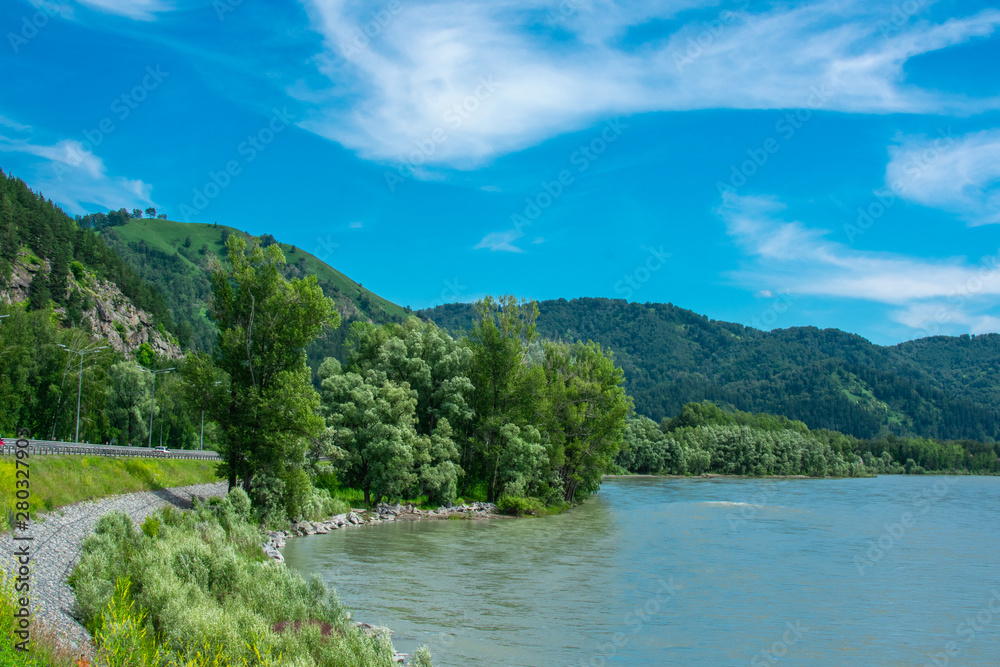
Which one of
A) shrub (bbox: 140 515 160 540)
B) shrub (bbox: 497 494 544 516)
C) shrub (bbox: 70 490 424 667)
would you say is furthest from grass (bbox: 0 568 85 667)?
shrub (bbox: 497 494 544 516)

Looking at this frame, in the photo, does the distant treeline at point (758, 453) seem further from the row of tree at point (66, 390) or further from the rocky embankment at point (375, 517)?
the row of tree at point (66, 390)

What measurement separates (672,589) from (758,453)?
12638cm

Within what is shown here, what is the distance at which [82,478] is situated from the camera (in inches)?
1216

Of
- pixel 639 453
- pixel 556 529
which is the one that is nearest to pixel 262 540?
pixel 556 529

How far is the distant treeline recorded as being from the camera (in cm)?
13750

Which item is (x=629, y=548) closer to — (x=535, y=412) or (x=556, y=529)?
(x=556, y=529)

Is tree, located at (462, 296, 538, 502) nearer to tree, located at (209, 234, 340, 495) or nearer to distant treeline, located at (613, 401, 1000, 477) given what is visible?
tree, located at (209, 234, 340, 495)

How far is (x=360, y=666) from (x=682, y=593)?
17.8 meters

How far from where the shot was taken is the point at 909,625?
78.9ft

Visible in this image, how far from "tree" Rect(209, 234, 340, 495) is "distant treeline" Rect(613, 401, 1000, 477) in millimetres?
88132

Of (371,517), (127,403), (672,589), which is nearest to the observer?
(672,589)

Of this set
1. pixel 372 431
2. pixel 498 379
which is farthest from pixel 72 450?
pixel 498 379

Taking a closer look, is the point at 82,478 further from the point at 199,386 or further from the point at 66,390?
the point at 66,390

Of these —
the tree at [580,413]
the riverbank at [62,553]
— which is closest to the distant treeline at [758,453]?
the tree at [580,413]
